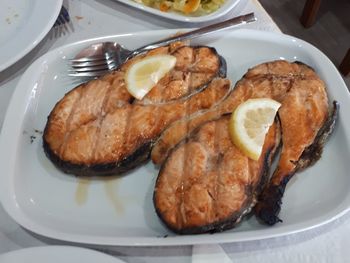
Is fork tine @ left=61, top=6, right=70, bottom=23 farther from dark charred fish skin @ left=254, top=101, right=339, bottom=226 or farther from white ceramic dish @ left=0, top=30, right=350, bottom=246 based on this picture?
dark charred fish skin @ left=254, top=101, right=339, bottom=226

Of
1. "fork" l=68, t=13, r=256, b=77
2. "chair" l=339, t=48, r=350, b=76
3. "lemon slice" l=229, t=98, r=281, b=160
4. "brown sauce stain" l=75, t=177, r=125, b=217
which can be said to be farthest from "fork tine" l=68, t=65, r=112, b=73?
"chair" l=339, t=48, r=350, b=76

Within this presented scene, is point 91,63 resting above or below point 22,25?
below

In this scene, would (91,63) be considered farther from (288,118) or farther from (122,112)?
(288,118)

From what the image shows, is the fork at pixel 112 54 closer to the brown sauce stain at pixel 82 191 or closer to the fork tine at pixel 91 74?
the fork tine at pixel 91 74

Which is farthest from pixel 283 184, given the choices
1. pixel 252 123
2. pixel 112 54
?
pixel 112 54

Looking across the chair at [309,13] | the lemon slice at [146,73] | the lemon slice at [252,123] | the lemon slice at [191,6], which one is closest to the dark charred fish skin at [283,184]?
the lemon slice at [252,123]

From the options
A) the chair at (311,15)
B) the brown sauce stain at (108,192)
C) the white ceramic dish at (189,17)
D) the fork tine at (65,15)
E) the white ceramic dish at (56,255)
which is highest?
the fork tine at (65,15)
